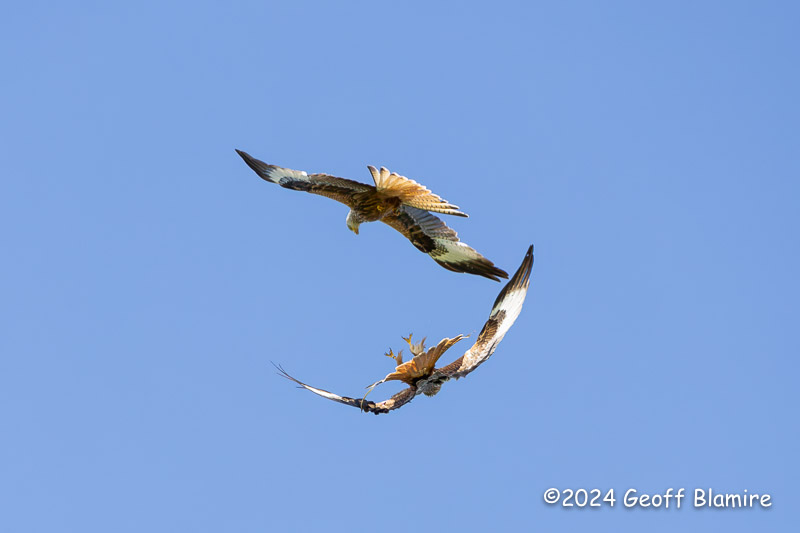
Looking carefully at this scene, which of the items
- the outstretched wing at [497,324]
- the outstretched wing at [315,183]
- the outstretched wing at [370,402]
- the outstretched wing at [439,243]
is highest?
the outstretched wing at [439,243]

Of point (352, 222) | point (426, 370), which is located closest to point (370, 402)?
point (426, 370)

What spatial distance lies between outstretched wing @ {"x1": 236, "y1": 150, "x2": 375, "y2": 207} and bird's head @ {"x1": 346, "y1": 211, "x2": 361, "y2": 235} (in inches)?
7.8

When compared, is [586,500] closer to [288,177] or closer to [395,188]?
[395,188]

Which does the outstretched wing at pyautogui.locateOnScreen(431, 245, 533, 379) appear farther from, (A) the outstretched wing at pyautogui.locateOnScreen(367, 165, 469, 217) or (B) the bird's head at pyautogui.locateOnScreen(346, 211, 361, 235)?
(B) the bird's head at pyautogui.locateOnScreen(346, 211, 361, 235)

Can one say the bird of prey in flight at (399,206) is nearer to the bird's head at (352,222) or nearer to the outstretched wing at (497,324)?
the bird's head at (352,222)

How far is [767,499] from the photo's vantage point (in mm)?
17922

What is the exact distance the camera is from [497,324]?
1592cm

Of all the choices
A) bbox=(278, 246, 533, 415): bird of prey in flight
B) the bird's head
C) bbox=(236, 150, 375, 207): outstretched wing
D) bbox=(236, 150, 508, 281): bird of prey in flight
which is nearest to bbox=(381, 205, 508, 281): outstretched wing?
bbox=(236, 150, 508, 281): bird of prey in flight

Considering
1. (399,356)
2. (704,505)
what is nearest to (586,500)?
(704,505)

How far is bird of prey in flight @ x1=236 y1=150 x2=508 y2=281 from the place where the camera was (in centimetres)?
1641

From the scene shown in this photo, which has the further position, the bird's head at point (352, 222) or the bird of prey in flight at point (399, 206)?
the bird's head at point (352, 222)

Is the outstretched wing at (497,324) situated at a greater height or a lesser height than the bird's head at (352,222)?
lesser

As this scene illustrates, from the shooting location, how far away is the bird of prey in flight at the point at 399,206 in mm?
16406

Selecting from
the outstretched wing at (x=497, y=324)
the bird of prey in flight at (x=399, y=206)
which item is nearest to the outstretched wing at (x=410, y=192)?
the bird of prey in flight at (x=399, y=206)
